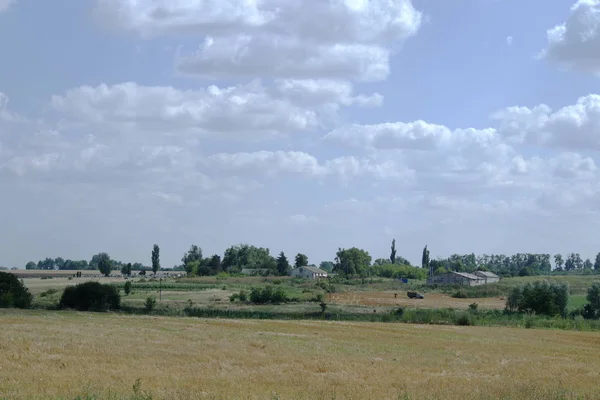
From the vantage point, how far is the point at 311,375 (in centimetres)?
2491

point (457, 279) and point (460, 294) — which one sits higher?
point (457, 279)

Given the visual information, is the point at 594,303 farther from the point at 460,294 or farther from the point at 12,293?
the point at 12,293

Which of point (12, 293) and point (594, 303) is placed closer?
point (12, 293)

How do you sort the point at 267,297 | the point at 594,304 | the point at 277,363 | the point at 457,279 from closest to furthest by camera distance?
the point at 277,363
the point at 594,304
the point at 267,297
the point at 457,279

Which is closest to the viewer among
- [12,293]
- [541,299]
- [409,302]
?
[12,293]

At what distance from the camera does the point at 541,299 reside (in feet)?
259

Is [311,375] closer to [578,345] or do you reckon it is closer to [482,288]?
[578,345]

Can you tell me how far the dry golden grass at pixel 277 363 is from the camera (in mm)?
20250

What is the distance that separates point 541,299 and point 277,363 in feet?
189

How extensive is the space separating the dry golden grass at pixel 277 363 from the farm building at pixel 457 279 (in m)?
132

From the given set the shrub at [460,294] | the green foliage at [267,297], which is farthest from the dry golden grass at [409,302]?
the green foliage at [267,297]

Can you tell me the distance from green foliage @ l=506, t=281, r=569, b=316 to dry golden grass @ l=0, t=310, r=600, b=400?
103 feet

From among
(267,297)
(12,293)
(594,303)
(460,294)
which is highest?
(12,293)

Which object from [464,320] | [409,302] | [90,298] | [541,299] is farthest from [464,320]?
[409,302]
